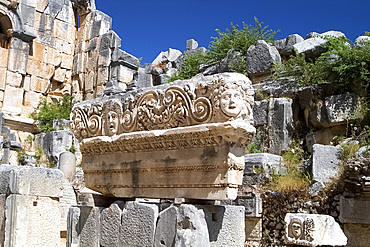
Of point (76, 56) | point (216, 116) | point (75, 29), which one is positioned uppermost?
point (75, 29)

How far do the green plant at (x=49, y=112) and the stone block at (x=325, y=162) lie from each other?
38.0 feet

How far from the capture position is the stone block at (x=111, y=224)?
422cm

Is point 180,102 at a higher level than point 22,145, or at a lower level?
lower

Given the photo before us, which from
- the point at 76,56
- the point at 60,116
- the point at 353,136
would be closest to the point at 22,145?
the point at 60,116

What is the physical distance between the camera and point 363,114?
9.06m

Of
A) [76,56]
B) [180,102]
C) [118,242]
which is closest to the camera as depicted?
[180,102]

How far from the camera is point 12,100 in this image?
57.0 feet

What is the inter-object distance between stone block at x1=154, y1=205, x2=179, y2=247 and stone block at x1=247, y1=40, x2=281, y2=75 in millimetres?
8717

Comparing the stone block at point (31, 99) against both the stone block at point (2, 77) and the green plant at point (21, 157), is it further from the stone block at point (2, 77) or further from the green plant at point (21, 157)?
the green plant at point (21, 157)

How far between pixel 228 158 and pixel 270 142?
6856mm

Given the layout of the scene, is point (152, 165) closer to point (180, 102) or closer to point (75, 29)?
point (180, 102)

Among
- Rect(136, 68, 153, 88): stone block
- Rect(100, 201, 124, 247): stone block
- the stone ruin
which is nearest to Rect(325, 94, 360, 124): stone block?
the stone ruin

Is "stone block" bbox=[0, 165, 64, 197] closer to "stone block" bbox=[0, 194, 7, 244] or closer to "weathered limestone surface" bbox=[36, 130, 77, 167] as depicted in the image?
"stone block" bbox=[0, 194, 7, 244]

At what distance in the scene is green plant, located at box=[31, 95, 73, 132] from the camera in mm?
17323
